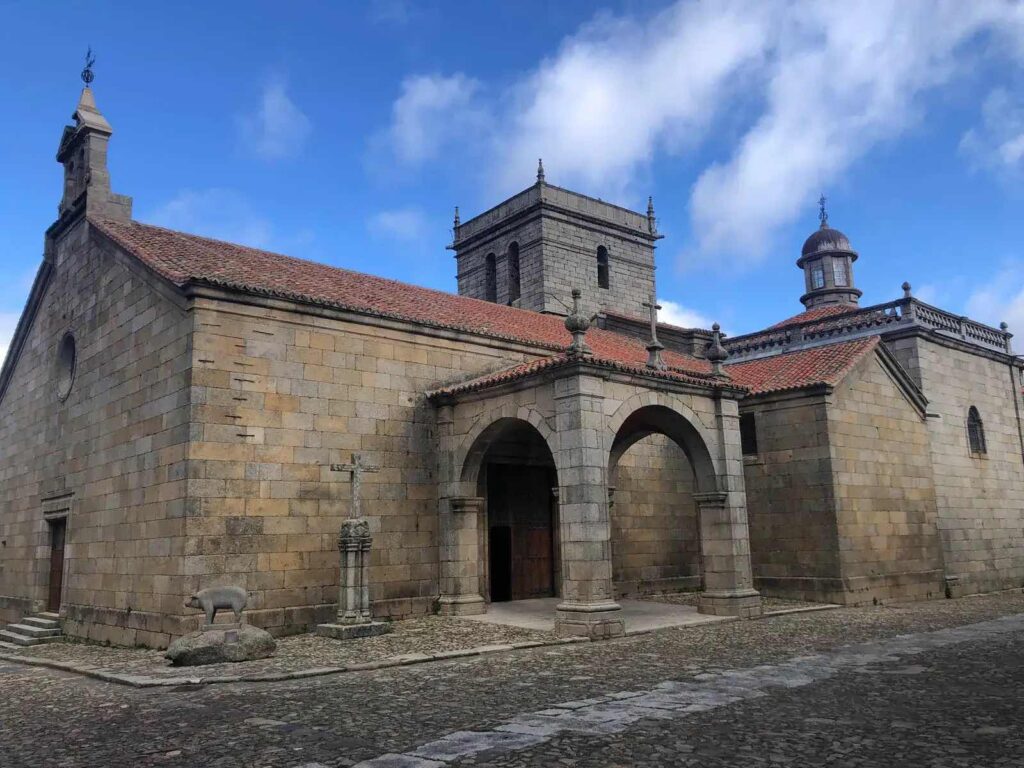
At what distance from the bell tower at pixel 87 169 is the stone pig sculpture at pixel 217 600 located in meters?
9.62

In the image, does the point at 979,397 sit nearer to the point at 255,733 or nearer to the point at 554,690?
the point at 554,690

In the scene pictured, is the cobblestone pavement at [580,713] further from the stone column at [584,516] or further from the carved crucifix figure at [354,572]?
the carved crucifix figure at [354,572]

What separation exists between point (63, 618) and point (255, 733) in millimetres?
11101

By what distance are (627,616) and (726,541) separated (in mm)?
2340

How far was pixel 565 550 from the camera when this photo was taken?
13.2 m

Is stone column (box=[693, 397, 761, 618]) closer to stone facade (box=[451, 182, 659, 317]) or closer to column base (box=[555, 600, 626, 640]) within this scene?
column base (box=[555, 600, 626, 640])

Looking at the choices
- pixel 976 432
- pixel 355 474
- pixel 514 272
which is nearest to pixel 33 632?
pixel 355 474

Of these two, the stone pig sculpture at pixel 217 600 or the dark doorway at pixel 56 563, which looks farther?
the dark doorway at pixel 56 563

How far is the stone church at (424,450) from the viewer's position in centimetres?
1332

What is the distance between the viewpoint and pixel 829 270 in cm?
3281

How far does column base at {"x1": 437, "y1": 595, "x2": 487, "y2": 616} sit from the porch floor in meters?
0.17

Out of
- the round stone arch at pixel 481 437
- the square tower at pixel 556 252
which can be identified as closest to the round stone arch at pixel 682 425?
the round stone arch at pixel 481 437

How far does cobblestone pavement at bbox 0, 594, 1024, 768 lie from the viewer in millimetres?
5898

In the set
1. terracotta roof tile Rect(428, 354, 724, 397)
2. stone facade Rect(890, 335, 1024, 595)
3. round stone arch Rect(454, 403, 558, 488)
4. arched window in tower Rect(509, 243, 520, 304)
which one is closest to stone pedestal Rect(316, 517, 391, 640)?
round stone arch Rect(454, 403, 558, 488)
